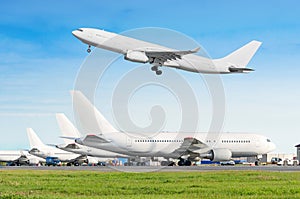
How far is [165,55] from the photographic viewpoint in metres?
47.2

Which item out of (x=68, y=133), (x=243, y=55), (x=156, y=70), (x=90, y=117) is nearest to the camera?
(x=156, y=70)

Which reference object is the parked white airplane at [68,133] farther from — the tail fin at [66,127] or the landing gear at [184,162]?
the landing gear at [184,162]

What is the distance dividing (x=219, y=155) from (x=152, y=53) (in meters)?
29.7

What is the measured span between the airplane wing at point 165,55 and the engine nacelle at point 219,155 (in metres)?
26.5

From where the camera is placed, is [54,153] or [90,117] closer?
[90,117]

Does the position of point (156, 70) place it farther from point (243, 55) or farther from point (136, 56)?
point (243, 55)

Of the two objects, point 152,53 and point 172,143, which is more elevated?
point 152,53

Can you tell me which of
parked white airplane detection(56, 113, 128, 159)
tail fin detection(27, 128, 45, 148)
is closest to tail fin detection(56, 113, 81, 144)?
parked white airplane detection(56, 113, 128, 159)

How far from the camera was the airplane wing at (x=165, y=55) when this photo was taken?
46.4 meters

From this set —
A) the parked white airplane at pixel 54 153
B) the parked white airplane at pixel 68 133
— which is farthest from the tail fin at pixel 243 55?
the parked white airplane at pixel 54 153

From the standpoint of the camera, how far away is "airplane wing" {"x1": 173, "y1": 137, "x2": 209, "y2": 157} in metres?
73.0

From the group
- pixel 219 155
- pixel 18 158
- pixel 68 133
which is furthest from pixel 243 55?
pixel 18 158

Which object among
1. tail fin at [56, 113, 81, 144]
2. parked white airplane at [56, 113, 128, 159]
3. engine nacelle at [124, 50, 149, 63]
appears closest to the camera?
engine nacelle at [124, 50, 149, 63]

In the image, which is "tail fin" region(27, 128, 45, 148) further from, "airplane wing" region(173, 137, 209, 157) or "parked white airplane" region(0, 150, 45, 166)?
"airplane wing" region(173, 137, 209, 157)
